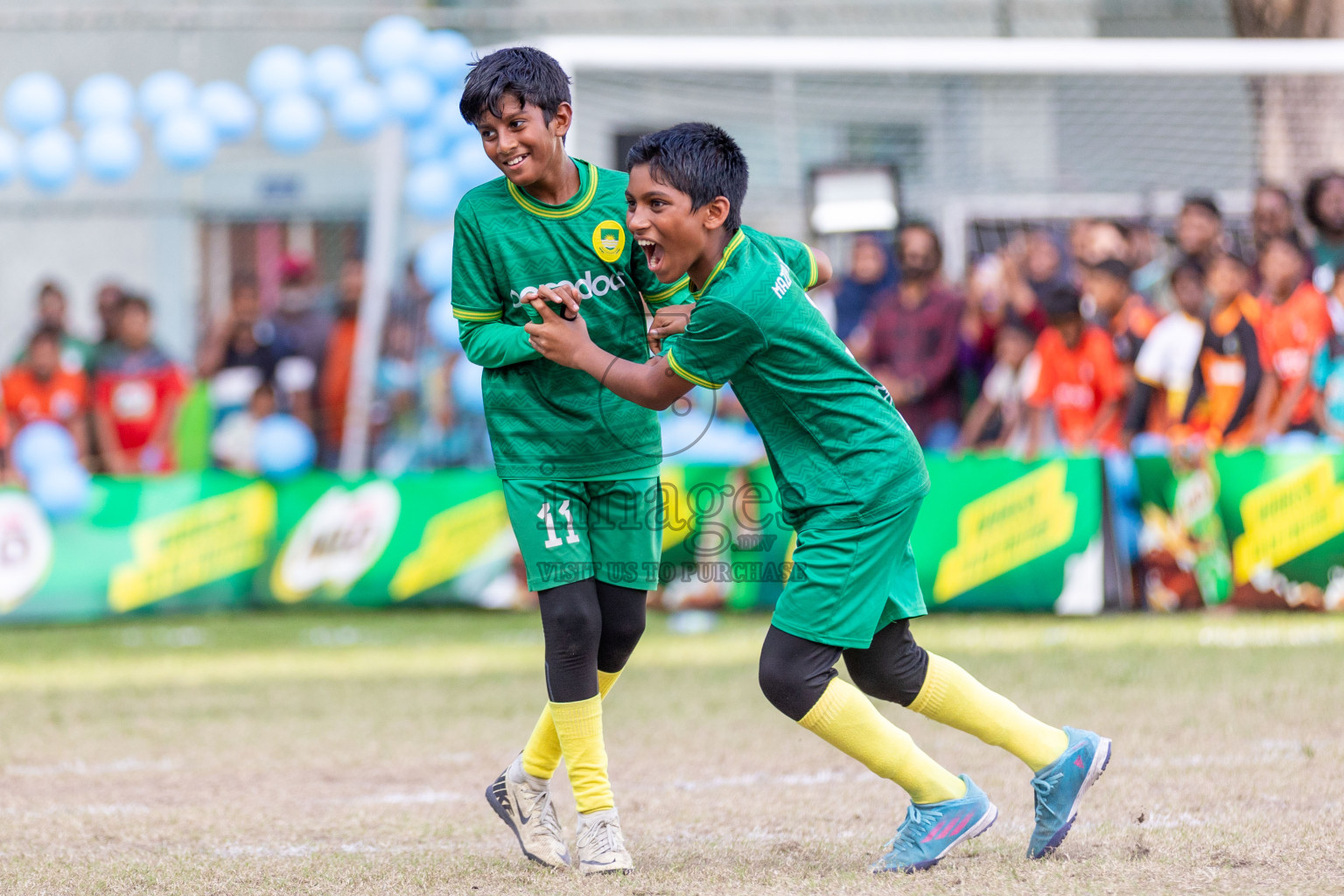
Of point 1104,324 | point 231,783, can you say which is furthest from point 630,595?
point 1104,324

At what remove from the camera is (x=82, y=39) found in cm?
1537

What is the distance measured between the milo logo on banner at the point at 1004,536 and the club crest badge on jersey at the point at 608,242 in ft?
18.5

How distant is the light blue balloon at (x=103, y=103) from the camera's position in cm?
1031

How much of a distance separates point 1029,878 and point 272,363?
27.3 ft

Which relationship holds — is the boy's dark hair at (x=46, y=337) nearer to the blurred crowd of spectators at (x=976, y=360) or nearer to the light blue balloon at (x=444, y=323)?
the blurred crowd of spectators at (x=976, y=360)

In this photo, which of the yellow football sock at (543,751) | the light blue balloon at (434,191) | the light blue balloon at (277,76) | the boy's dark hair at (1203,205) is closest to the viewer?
the yellow football sock at (543,751)

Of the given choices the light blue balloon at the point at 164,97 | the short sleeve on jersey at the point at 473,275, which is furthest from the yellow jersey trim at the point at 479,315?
the light blue balloon at the point at 164,97

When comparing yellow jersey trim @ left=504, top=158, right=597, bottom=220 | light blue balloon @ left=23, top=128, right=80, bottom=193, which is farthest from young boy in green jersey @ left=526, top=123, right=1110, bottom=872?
light blue balloon @ left=23, top=128, right=80, bottom=193

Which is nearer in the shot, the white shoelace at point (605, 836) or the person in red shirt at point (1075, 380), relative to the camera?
the white shoelace at point (605, 836)

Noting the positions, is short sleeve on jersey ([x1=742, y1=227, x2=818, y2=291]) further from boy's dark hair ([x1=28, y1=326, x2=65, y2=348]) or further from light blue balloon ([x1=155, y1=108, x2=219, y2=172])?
boy's dark hair ([x1=28, y1=326, x2=65, y2=348])

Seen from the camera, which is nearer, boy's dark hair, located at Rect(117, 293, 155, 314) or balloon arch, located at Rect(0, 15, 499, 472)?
balloon arch, located at Rect(0, 15, 499, 472)

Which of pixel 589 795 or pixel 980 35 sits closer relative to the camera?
pixel 589 795

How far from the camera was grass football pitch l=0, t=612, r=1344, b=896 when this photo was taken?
12.7ft

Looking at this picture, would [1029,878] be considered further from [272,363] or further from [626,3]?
[626,3]
